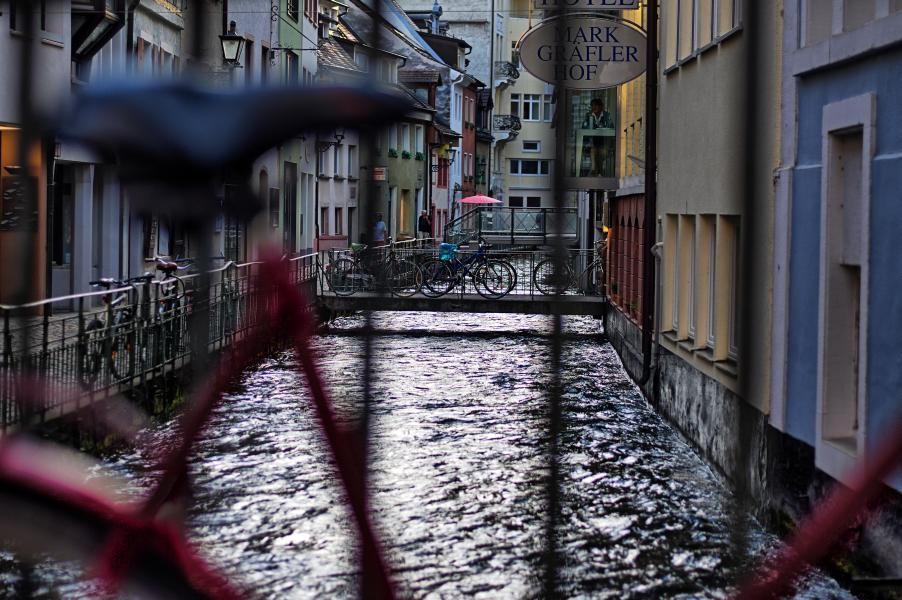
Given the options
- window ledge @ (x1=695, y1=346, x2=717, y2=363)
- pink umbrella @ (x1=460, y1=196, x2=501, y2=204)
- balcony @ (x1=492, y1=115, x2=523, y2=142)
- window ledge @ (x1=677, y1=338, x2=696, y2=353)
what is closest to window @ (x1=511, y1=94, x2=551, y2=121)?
balcony @ (x1=492, y1=115, x2=523, y2=142)

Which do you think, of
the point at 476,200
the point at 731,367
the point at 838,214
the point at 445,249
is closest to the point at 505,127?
the point at 731,367

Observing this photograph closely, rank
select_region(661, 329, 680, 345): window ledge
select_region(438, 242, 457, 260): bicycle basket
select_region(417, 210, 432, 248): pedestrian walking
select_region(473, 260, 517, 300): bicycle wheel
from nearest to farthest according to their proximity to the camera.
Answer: select_region(417, 210, 432, 248): pedestrian walking, select_region(438, 242, 457, 260): bicycle basket, select_region(661, 329, 680, 345): window ledge, select_region(473, 260, 517, 300): bicycle wheel

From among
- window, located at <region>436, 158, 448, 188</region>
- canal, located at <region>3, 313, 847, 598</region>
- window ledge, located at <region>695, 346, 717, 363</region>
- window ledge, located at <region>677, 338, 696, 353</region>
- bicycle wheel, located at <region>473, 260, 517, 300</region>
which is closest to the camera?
canal, located at <region>3, 313, 847, 598</region>

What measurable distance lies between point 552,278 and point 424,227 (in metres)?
0.33

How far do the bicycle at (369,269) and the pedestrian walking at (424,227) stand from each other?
0.13m

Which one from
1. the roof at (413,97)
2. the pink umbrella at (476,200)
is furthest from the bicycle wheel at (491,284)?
the roof at (413,97)

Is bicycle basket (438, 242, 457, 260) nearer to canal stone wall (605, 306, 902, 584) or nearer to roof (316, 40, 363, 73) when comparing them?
canal stone wall (605, 306, 902, 584)

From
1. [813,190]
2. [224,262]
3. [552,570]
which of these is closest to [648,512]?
[813,190]

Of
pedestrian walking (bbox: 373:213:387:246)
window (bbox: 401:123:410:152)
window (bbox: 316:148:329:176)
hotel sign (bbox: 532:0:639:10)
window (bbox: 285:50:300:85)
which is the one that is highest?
hotel sign (bbox: 532:0:639:10)

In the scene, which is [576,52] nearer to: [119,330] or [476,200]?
[119,330]

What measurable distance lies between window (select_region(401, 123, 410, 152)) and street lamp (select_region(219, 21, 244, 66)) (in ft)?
0.34

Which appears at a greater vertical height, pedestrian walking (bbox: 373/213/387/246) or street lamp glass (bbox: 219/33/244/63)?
street lamp glass (bbox: 219/33/244/63)

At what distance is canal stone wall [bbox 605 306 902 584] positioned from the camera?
112cm

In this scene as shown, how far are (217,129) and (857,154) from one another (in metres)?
4.30
